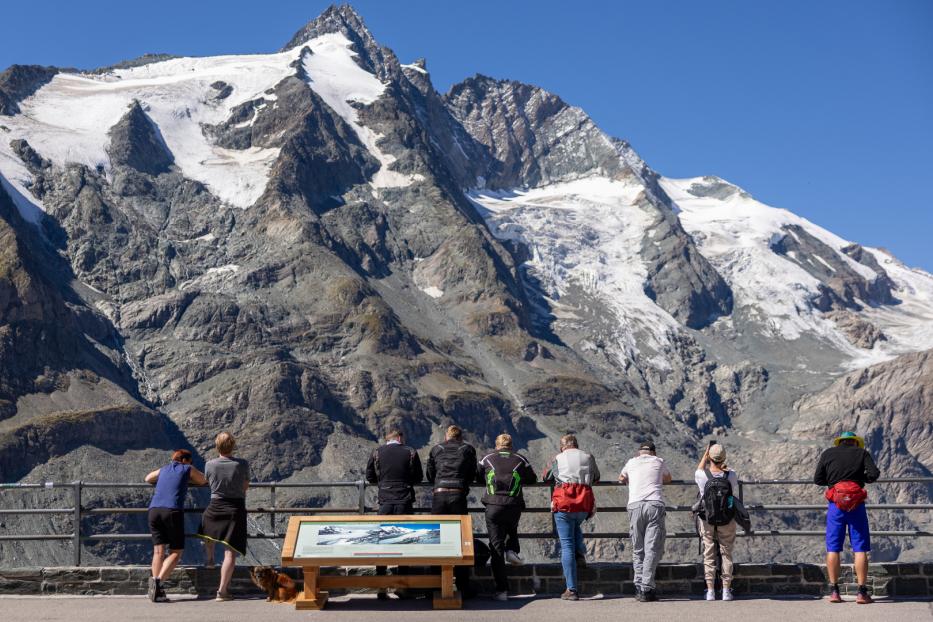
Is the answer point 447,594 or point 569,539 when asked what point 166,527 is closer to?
point 447,594

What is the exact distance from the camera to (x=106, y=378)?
642 feet

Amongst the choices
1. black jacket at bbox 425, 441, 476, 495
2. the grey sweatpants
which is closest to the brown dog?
black jacket at bbox 425, 441, 476, 495

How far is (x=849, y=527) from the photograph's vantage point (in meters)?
20.4

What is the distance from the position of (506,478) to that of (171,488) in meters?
5.68

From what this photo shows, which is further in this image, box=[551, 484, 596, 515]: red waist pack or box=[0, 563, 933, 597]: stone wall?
box=[0, 563, 933, 597]: stone wall

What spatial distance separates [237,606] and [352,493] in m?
147

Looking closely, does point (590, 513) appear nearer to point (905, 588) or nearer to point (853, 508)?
point (853, 508)

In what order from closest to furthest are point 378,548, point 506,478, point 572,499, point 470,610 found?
point 378,548, point 470,610, point 572,499, point 506,478

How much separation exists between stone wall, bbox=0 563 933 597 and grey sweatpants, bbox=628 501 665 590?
87 centimetres

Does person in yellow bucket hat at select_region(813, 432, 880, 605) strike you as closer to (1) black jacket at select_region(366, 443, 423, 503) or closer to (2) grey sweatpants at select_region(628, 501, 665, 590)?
(2) grey sweatpants at select_region(628, 501, 665, 590)

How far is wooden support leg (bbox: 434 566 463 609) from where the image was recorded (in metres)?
19.7

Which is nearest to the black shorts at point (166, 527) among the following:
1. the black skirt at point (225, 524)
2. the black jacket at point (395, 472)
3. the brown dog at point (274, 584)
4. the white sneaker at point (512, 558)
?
the black skirt at point (225, 524)

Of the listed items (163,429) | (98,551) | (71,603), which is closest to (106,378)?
(163,429)

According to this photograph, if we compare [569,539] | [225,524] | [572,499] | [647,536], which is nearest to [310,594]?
[225,524]
